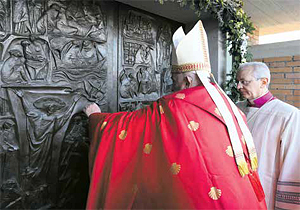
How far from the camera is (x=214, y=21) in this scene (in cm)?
381

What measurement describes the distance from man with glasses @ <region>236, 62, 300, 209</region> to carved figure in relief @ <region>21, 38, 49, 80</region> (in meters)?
2.00

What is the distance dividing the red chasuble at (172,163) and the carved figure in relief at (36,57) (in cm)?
106

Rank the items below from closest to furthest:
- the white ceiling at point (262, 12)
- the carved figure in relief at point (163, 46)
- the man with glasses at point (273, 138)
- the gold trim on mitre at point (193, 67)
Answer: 1. the gold trim on mitre at point (193, 67)
2. the man with glasses at point (273, 138)
3. the white ceiling at point (262, 12)
4. the carved figure in relief at point (163, 46)

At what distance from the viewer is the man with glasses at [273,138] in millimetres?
2227

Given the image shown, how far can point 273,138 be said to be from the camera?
7.73 feet

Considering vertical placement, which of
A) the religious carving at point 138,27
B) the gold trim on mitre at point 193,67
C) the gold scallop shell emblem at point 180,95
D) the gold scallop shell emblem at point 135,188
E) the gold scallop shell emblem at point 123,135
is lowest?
the gold scallop shell emblem at point 135,188

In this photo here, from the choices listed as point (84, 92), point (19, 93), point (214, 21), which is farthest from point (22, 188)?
point (214, 21)

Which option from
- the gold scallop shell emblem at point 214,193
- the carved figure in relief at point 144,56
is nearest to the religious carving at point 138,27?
the carved figure in relief at point 144,56

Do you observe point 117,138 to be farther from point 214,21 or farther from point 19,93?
point 214,21

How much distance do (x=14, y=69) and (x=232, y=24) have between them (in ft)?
10.1

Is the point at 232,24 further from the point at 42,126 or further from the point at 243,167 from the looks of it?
the point at 42,126

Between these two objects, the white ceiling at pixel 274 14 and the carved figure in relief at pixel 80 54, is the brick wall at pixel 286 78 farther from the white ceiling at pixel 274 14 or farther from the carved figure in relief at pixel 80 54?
the carved figure in relief at pixel 80 54

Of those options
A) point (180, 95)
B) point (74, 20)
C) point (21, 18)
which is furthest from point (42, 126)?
point (180, 95)

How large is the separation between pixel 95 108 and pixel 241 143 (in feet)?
4.28
